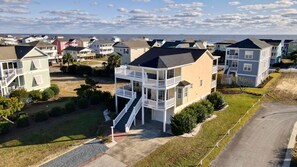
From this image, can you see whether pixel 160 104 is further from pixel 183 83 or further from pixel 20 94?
pixel 20 94

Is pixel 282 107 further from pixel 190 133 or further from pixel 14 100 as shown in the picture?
pixel 14 100


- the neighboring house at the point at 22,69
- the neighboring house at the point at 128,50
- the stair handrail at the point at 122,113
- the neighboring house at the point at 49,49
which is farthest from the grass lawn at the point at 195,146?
the neighboring house at the point at 49,49

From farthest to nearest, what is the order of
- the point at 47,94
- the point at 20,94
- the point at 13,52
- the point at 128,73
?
the point at 13,52 → the point at 47,94 → the point at 20,94 → the point at 128,73

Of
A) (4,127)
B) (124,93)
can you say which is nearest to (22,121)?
(4,127)

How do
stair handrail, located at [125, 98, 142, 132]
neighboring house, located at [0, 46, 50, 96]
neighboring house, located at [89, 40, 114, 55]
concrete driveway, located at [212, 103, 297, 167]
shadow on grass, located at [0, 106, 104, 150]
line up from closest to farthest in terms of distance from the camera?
1. concrete driveway, located at [212, 103, 297, 167]
2. shadow on grass, located at [0, 106, 104, 150]
3. stair handrail, located at [125, 98, 142, 132]
4. neighboring house, located at [0, 46, 50, 96]
5. neighboring house, located at [89, 40, 114, 55]

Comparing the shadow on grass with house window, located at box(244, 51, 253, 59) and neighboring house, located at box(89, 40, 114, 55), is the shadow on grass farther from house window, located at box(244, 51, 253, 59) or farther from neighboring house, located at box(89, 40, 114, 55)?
neighboring house, located at box(89, 40, 114, 55)

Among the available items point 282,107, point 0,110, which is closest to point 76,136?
point 0,110

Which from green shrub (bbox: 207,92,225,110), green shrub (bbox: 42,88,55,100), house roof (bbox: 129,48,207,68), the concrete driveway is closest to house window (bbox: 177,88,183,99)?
house roof (bbox: 129,48,207,68)

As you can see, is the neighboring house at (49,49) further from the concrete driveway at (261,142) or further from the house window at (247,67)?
the concrete driveway at (261,142)
